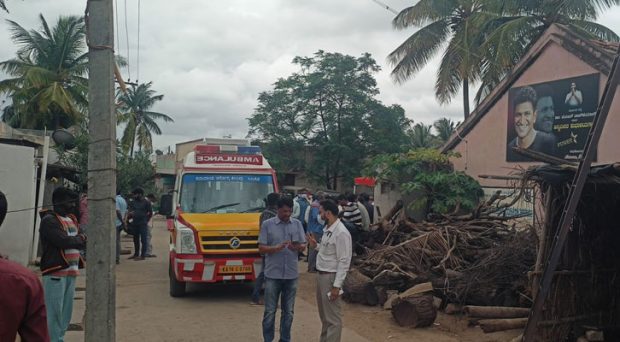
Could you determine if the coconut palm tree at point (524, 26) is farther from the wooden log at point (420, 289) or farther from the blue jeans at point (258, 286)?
the blue jeans at point (258, 286)

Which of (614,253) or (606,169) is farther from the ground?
(606,169)

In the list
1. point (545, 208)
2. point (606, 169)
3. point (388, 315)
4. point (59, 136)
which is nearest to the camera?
point (606, 169)

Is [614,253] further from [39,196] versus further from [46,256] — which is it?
[39,196]

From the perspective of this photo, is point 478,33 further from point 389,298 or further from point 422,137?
point 422,137

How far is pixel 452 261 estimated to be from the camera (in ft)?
31.9

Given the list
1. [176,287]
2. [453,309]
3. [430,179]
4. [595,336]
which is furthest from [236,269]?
[430,179]

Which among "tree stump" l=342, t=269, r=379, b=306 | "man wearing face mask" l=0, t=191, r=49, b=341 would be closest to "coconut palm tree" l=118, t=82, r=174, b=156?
"tree stump" l=342, t=269, r=379, b=306

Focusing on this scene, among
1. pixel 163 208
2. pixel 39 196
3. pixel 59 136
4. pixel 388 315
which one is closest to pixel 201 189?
pixel 163 208

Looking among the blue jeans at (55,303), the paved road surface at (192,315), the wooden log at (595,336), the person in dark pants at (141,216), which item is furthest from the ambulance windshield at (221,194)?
the wooden log at (595,336)

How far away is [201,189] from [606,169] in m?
6.77

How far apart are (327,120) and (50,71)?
553 inches

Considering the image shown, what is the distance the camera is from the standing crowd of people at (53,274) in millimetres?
2359

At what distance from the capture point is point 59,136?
9.44 m

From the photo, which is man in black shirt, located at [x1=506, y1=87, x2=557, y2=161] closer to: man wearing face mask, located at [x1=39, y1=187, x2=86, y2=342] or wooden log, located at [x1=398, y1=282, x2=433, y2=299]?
wooden log, located at [x1=398, y1=282, x2=433, y2=299]
